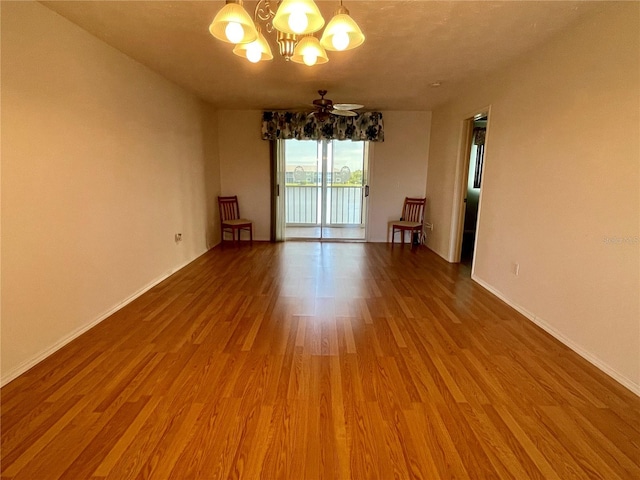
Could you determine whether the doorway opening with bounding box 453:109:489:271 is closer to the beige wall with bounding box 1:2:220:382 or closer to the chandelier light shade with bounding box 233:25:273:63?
the chandelier light shade with bounding box 233:25:273:63

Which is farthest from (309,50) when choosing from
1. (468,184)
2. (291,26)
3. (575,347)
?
(468,184)

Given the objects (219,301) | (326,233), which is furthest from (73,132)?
(326,233)

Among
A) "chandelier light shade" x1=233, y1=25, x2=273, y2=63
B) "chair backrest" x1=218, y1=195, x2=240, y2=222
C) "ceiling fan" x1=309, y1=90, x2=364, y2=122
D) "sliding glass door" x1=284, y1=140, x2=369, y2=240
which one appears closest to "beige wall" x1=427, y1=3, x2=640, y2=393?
"ceiling fan" x1=309, y1=90, x2=364, y2=122

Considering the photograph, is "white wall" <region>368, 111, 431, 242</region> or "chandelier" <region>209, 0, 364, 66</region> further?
"white wall" <region>368, 111, 431, 242</region>

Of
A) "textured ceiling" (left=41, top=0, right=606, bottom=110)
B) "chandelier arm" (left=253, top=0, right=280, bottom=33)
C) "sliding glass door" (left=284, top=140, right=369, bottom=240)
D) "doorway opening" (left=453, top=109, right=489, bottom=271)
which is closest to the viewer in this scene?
"chandelier arm" (left=253, top=0, right=280, bottom=33)

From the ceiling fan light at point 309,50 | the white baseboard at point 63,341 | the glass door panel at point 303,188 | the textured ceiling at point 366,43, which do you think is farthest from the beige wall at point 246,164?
the ceiling fan light at point 309,50

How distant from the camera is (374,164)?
19.4 ft

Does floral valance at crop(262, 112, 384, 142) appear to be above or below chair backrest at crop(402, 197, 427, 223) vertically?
above

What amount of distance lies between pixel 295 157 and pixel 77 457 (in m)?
6.60

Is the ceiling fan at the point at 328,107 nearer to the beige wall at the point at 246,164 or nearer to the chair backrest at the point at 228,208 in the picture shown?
the beige wall at the point at 246,164

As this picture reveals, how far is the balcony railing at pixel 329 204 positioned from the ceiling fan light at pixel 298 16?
615 cm

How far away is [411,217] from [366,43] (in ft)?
12.1

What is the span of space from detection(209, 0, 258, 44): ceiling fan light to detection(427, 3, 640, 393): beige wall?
7.53ft

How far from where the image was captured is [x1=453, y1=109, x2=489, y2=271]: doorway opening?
4441 millimetres
